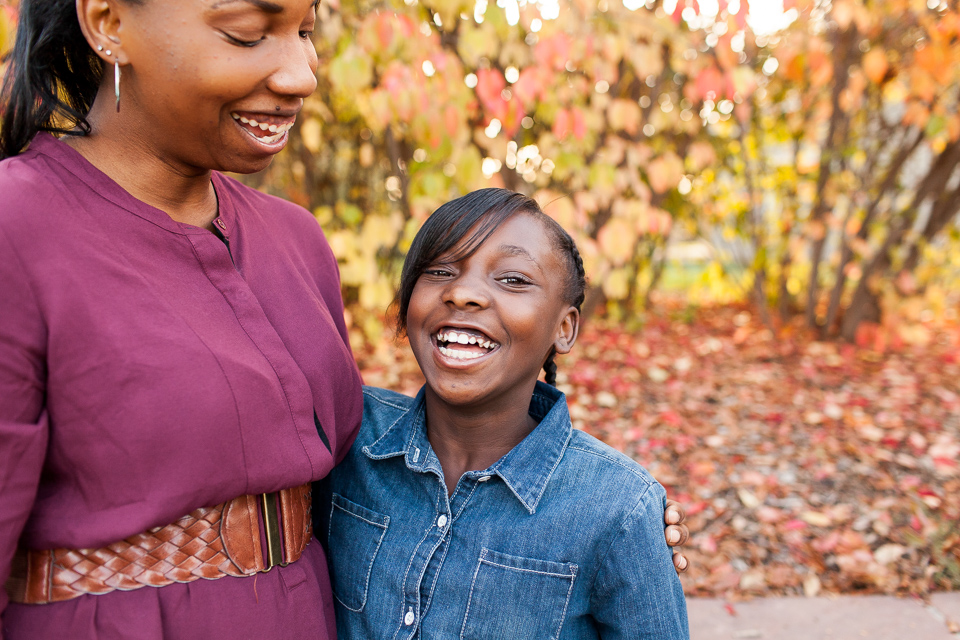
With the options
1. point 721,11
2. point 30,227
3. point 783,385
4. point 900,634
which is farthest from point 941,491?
point 30,227

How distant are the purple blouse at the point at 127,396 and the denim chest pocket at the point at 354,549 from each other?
223mm

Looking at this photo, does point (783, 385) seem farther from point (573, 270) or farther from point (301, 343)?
point (301, 343)

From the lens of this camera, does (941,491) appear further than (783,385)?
No

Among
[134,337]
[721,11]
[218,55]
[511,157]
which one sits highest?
[721,11]

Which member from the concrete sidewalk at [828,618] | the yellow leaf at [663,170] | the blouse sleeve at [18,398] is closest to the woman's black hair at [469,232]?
the blouse sleeve at [18,398]

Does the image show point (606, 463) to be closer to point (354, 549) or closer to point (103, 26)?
point (354, 549)

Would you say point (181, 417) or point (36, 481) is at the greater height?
point (181, 417)

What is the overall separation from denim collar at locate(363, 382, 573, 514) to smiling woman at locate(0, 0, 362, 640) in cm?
32

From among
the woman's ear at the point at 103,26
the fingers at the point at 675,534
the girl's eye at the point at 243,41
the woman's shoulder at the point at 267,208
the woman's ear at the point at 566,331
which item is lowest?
the fingers at the point at 675,534

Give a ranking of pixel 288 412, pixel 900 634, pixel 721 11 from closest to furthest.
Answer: pixel 288 412, pixel 900 634, pixel 721 11

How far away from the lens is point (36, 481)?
1057mm

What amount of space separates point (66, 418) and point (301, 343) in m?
0.44

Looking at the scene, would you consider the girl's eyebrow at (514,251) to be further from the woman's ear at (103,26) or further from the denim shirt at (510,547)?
the woman's ear at (103,26)

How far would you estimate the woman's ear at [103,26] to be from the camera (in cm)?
112
